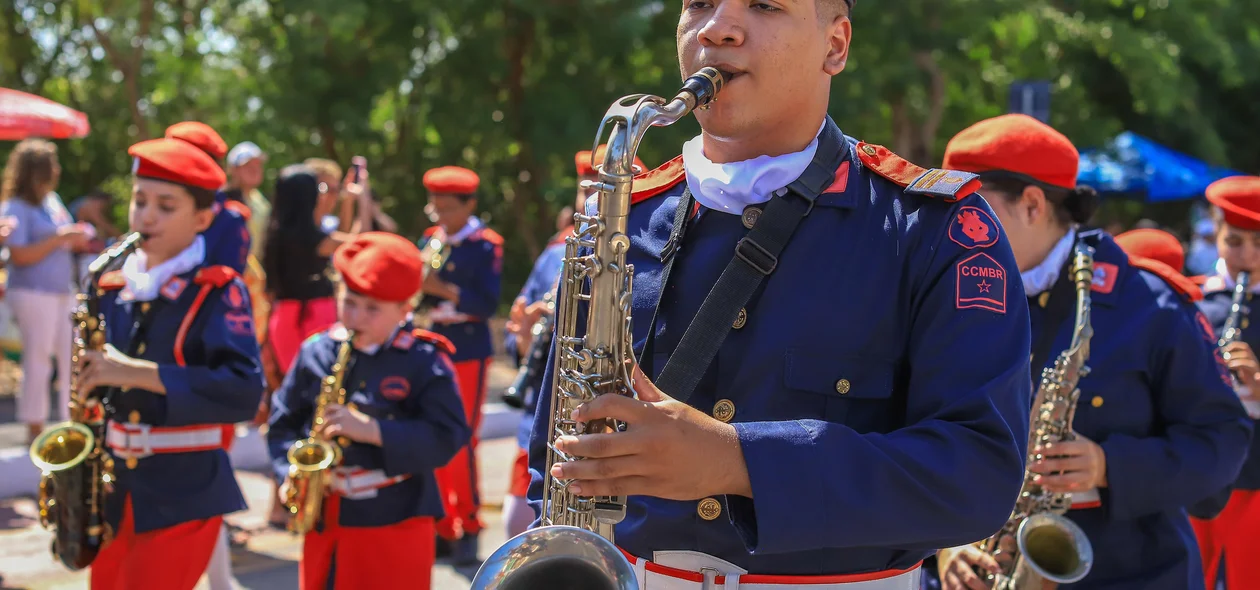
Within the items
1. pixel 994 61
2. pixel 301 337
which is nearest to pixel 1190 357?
pixel 301 337

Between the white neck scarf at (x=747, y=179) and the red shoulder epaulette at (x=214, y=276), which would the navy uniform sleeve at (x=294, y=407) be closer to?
the red shoulder epaulette at (x=214, y=276)

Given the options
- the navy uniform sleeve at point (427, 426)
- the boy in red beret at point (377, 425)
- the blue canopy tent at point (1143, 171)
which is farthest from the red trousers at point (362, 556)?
the blue canopy tent at point (1143, 171)

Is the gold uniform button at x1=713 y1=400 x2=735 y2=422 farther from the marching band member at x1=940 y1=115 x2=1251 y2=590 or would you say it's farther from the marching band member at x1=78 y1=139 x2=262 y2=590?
the marching band member at x1=78 y1=139 x2=262 y2=590

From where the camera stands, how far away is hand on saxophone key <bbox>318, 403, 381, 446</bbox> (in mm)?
4590

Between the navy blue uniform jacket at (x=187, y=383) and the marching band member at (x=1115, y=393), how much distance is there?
2588 mm

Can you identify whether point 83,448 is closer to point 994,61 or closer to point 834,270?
point 834,270

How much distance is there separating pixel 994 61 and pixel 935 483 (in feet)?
60.8

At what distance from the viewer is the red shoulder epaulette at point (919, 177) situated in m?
2.17

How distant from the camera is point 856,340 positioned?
2.10m

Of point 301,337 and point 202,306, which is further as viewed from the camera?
point 301,337

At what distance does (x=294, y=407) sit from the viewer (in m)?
5.03

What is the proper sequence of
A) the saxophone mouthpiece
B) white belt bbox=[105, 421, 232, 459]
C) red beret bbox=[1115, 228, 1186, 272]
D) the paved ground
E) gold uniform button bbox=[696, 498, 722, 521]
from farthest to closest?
the paved ground
red beret bbox=[1115, 228, 1186, 272]
white belt bbox=[105, 421, 232, 459]
gold uniform button bbox=[696, 498, 722, 521]
the saxophone mouthpiece

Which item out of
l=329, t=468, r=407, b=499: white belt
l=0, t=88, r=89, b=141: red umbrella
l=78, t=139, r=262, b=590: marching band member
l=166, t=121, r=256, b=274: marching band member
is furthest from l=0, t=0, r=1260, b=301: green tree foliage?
l=329, t=468, r=407, b=499: white belt

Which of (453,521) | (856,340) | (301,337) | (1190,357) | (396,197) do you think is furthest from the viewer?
(396,197)
